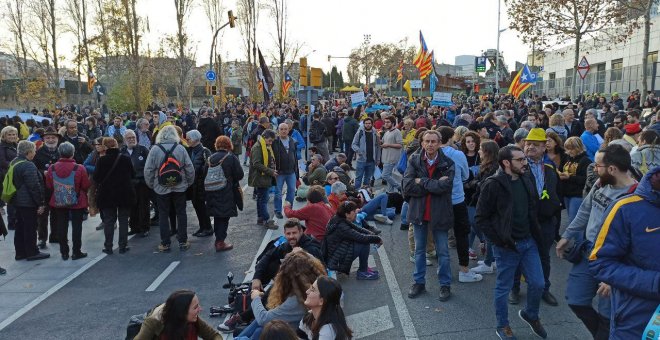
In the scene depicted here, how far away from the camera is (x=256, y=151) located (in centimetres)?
950

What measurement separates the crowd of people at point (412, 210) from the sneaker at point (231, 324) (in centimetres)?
1

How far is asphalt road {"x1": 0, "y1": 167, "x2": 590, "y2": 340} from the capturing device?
545 cm

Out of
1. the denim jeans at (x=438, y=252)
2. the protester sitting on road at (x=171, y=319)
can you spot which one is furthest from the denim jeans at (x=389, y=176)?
the protester sitting on road at (x=171, y=319)

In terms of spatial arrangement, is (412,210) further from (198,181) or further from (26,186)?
(26,186)

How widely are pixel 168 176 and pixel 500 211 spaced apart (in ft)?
17.4

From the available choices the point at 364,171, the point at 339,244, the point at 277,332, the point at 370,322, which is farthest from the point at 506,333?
the point at 364,171

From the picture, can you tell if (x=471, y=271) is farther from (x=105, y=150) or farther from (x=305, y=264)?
(x=105, y=150)

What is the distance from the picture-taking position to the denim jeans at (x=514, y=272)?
4.98 m

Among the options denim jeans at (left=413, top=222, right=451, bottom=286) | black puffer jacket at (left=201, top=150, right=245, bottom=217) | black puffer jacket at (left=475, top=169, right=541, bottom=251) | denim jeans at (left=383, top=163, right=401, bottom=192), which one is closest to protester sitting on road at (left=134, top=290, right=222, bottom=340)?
black puffer jacket at (left=475, top=169, right=541, bottom=251)

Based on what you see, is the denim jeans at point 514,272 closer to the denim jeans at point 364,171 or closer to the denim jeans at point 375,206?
the denim jeans at point 375,206

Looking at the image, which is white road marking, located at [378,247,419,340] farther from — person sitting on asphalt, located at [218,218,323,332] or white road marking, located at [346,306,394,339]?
person sitting on asphalt, located at [218,218,323,332]

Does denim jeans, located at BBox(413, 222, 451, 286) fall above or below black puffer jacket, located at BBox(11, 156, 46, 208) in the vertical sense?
below

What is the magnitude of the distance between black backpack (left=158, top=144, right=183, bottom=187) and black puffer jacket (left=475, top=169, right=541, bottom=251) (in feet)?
16.5

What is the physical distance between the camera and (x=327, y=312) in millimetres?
3930
